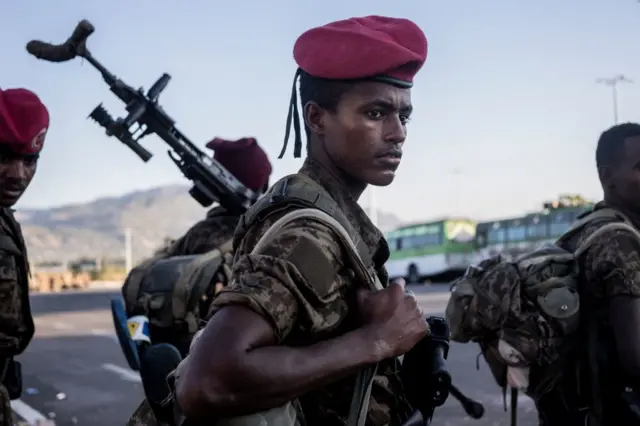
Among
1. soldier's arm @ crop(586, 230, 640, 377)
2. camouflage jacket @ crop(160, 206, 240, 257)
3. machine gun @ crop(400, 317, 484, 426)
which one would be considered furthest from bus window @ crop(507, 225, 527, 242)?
machine gun @ crop(400, 317, 484, 426)

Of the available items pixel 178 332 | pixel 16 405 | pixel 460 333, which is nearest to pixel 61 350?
pixel 16 405

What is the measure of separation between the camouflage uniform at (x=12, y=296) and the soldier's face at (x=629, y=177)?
2.52 m

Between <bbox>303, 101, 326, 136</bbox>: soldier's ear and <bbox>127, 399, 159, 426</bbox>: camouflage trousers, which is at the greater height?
<bbox>303, 101, 326, 136</bbox>: soldier's ear

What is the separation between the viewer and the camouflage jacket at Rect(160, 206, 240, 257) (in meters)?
4.17

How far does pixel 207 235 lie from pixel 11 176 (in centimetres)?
111

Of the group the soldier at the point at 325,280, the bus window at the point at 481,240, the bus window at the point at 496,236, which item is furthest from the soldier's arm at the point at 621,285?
the bus window at the point at 481,240

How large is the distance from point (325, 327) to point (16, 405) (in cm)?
802

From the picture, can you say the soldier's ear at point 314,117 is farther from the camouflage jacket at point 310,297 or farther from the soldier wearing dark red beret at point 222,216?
the soldier wearing dark red beret at point 222,216

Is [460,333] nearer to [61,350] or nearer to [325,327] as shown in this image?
[325,327]

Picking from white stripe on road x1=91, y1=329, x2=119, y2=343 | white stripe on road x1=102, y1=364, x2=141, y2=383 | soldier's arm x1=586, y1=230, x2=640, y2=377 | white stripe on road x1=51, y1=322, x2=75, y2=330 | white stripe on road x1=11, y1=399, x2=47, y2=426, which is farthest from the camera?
Result: white stripe on road x1=51, y1=322, x2=75, y2=330

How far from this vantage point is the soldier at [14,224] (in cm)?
337

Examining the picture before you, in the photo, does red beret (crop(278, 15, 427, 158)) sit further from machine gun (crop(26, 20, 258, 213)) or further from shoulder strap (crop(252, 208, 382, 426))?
machine gun (crop(26, 20, 258, 213))

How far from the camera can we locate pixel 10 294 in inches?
133

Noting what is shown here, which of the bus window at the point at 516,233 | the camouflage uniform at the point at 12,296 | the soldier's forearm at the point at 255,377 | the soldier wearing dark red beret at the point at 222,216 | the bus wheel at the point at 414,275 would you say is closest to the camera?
the soldier's forearm at the point at 255,377
